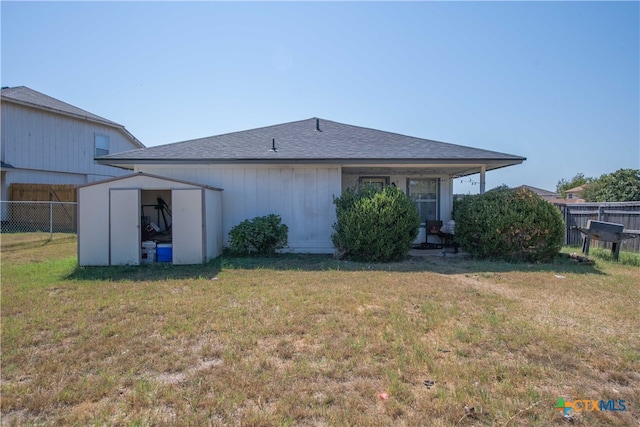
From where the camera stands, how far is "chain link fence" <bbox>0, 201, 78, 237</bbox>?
1434 cm

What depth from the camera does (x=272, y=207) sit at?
30.1 feet

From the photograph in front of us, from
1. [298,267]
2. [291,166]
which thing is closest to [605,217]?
[291,166]

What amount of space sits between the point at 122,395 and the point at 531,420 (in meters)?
2.84

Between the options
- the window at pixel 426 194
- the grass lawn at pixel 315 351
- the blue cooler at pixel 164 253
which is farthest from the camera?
the window at pixel 426 194

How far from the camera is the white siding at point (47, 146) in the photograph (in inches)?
581

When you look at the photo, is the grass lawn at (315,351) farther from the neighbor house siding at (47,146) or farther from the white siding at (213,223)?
the neighbor house siding at (47,146)

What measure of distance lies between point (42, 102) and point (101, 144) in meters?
3.10

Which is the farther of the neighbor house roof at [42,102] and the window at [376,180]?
the neighbor house roof at [42,102]

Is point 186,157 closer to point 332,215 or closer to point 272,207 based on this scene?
point 272,207

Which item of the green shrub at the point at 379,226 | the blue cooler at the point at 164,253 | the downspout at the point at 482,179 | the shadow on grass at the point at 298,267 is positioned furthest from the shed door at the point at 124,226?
the downspout at the point at 482,179

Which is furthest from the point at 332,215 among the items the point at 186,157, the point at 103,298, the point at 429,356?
the point at 429,356

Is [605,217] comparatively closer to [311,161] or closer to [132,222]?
[311,161]

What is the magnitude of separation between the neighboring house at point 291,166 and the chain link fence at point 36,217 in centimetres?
812

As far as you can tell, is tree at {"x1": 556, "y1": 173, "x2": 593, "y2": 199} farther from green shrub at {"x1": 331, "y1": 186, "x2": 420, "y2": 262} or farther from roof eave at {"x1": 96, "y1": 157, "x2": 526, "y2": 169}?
green shrub at {"x1": 331, "y1": 186, "x2": 420, "y2": 262}
